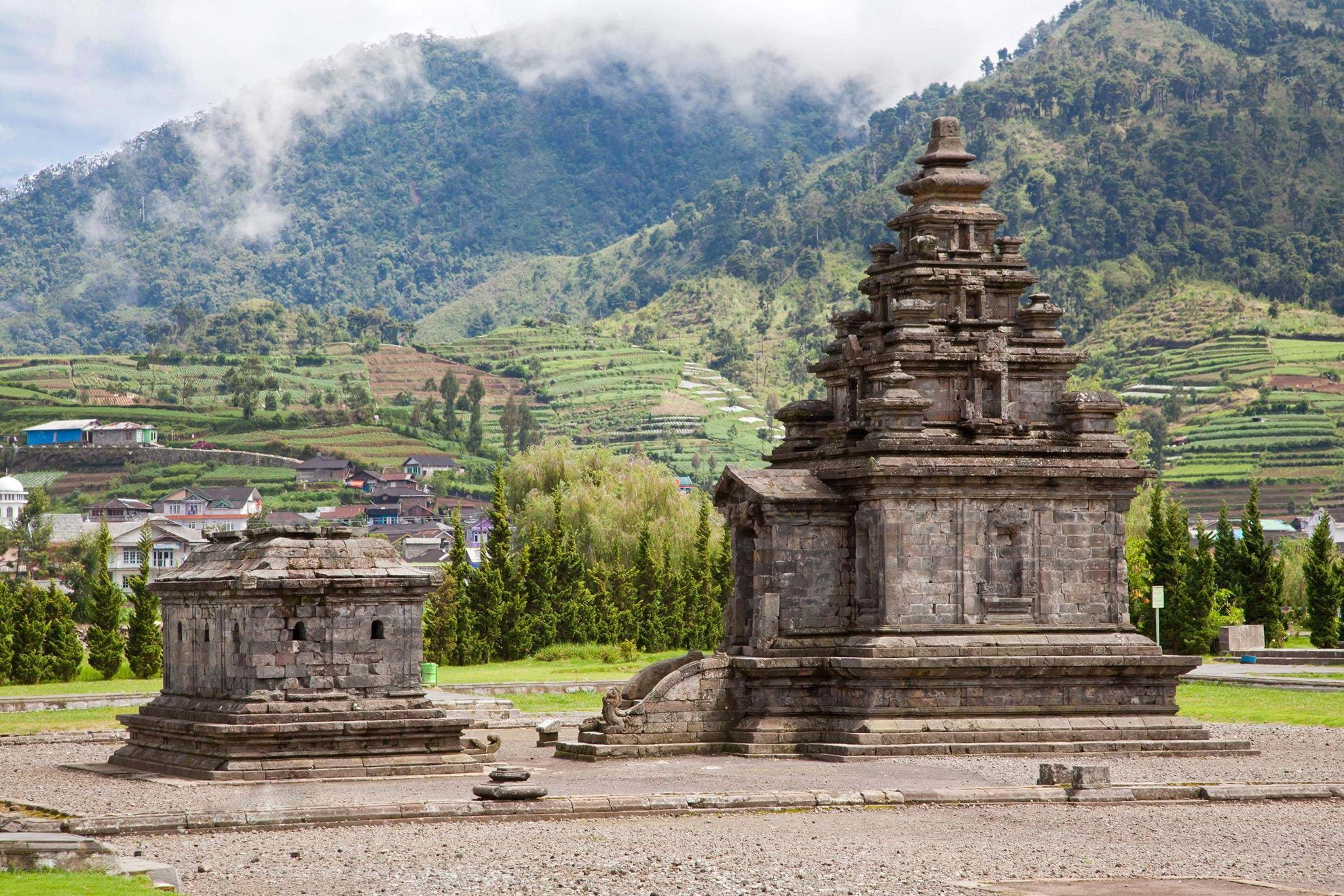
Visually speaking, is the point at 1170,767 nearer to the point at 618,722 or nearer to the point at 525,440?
the point at 618,722

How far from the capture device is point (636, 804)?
22.8m

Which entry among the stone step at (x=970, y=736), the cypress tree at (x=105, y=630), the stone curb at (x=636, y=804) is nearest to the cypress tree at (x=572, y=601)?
the cypress tree at (x=105, y=630)

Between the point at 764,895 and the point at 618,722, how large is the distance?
13370mm

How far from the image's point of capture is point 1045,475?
31.6 metres

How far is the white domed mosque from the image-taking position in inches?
5344

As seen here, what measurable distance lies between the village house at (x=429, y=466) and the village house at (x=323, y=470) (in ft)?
19.0

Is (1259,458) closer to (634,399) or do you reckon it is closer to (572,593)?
(634,399)

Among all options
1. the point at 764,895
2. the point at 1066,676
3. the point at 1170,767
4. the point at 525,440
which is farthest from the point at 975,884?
the point at 525,440


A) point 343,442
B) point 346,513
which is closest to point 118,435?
point 343,442

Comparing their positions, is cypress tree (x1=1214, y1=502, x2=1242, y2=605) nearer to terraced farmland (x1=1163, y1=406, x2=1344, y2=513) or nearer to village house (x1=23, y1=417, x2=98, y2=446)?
terraced farmland (x1=1163, y1=406, x2=1344, y2=513)

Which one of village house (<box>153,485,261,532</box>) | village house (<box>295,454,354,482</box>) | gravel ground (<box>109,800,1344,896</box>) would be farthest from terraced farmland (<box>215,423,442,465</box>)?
gravel ground (<box>109,800,1344,896</box>)

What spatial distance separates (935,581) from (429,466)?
128 metres

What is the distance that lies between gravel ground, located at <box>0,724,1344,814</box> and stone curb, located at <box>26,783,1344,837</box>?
0.96 meters

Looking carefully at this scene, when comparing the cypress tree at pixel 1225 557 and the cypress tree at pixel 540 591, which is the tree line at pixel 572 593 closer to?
the cypress tree at pixel 540 591
